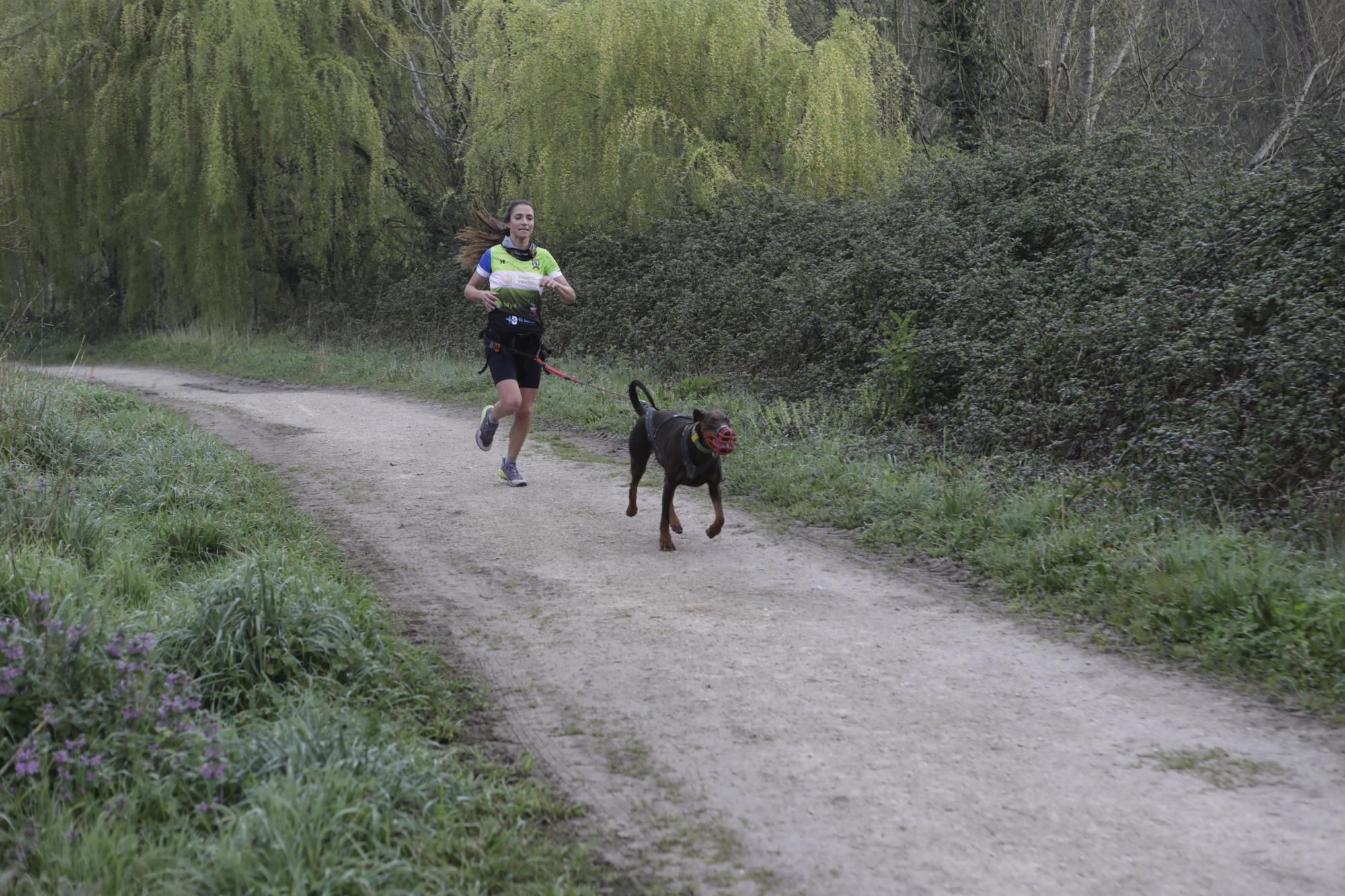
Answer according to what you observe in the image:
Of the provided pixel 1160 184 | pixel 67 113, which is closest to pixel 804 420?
pixel 1160 184

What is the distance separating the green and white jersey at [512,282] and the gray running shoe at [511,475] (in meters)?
1.16

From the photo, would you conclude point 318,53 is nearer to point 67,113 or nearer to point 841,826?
point 67,113

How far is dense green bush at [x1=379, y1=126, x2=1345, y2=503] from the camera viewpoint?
24.4 feet

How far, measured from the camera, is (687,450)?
691 cm

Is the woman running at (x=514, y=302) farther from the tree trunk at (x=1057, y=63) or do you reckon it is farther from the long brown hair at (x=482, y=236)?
the tree trunk at (x=1057, y=63)

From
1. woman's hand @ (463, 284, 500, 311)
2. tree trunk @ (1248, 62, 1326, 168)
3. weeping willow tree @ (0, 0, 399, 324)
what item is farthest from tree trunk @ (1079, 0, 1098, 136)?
weeping willow tree @ (0, 0, 399, 324)

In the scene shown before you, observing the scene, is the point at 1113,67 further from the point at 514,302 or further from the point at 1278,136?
the point at 514,302

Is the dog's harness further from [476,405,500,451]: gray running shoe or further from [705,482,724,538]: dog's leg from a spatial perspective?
[476,405,500,451]: gray running shoe

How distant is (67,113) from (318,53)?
5.19m

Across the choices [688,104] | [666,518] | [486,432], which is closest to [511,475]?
[486,432]

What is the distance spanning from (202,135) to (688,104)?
35.8 ft

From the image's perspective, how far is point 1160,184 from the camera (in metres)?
11.5

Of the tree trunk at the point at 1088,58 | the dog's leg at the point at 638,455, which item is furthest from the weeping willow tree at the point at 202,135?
the dog's leg at the point at 638,455

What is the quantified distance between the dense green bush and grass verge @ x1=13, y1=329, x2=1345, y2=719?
23.6 inches
